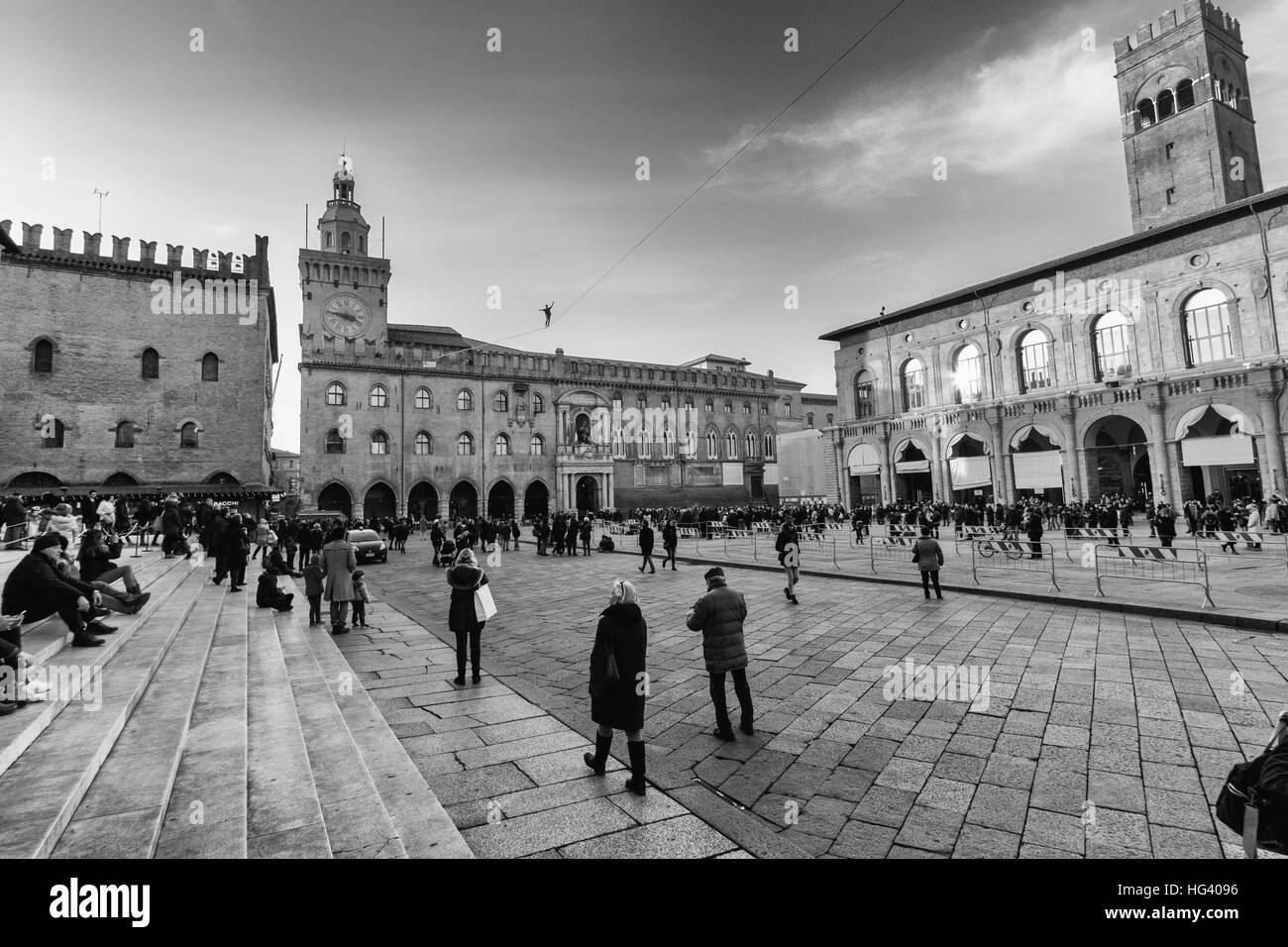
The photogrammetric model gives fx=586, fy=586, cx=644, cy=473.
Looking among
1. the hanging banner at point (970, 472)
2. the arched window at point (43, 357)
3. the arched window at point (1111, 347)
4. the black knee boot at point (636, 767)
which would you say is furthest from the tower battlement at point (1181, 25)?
the arched window at point (43, 357)

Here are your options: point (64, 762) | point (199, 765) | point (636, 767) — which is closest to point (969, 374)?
point (636, 767)

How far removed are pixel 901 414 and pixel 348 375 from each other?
33.3 m

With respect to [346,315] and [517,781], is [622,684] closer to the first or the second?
[517,781]

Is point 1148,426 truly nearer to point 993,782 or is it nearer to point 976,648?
point 976,648

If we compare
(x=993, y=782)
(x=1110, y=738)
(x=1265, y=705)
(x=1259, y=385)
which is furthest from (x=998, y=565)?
(x=1259, y=385)

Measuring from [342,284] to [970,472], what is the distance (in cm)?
3928

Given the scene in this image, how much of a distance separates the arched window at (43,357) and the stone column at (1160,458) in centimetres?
4612

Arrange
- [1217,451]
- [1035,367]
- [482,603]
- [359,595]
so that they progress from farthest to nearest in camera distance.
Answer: [1035,367], [1217,451], [359,595], [482,603]

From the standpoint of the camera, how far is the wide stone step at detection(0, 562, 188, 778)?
3348 mm

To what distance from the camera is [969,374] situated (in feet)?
102

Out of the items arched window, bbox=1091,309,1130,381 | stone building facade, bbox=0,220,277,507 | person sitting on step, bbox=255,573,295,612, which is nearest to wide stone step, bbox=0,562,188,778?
person sitting on step, bbox=255,573,295,612

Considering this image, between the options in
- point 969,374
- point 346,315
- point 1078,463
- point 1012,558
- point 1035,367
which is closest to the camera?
point 1012,558

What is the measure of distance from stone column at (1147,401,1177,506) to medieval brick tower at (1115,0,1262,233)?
54.3 feet

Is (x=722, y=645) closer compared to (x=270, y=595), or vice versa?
(x=722, y=645)
